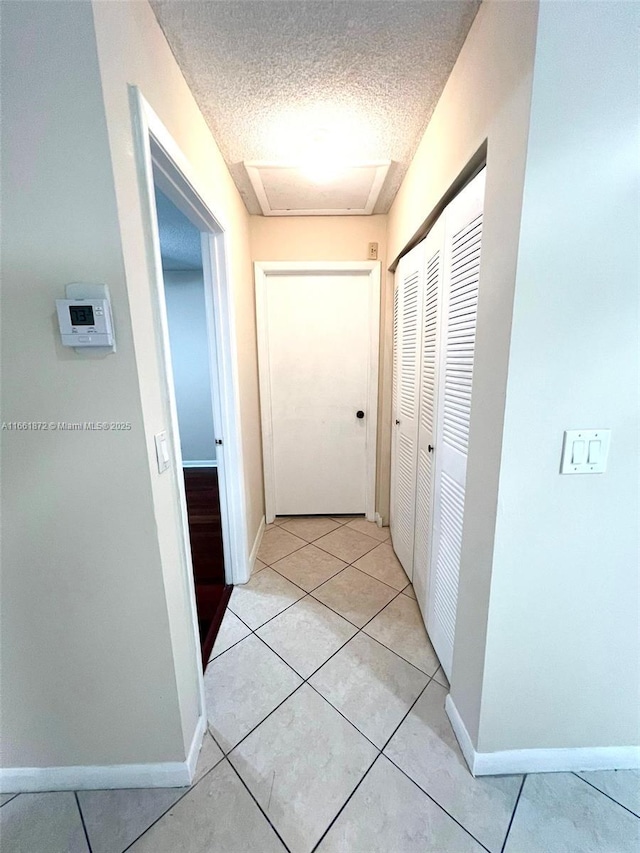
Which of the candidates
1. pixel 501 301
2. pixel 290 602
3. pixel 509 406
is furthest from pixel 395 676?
pixel 501 301

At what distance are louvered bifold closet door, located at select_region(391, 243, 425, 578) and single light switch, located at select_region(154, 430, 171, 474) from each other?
1.21 meters

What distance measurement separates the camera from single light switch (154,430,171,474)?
0.88 meters

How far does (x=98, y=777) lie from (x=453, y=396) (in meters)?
1.74

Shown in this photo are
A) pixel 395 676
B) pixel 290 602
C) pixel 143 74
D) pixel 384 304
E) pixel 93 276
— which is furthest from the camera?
pixel 384 304

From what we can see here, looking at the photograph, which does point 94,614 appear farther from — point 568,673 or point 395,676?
point 568,673

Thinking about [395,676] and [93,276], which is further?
[395,676]

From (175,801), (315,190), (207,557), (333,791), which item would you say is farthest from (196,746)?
(315,190)

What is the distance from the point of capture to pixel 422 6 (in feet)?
2.95

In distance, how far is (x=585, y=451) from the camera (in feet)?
2.70

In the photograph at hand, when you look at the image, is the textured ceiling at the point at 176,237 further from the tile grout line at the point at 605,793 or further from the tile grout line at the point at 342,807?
the tile grout line at the point at 605,793

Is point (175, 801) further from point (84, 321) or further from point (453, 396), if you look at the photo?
point (453, 396)

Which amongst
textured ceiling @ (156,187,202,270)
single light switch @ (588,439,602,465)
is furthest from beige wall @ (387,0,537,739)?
textured ceiling @ (156,187,202,270)

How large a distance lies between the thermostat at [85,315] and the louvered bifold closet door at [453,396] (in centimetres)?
Result: 105

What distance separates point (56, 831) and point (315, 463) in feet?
6.74
